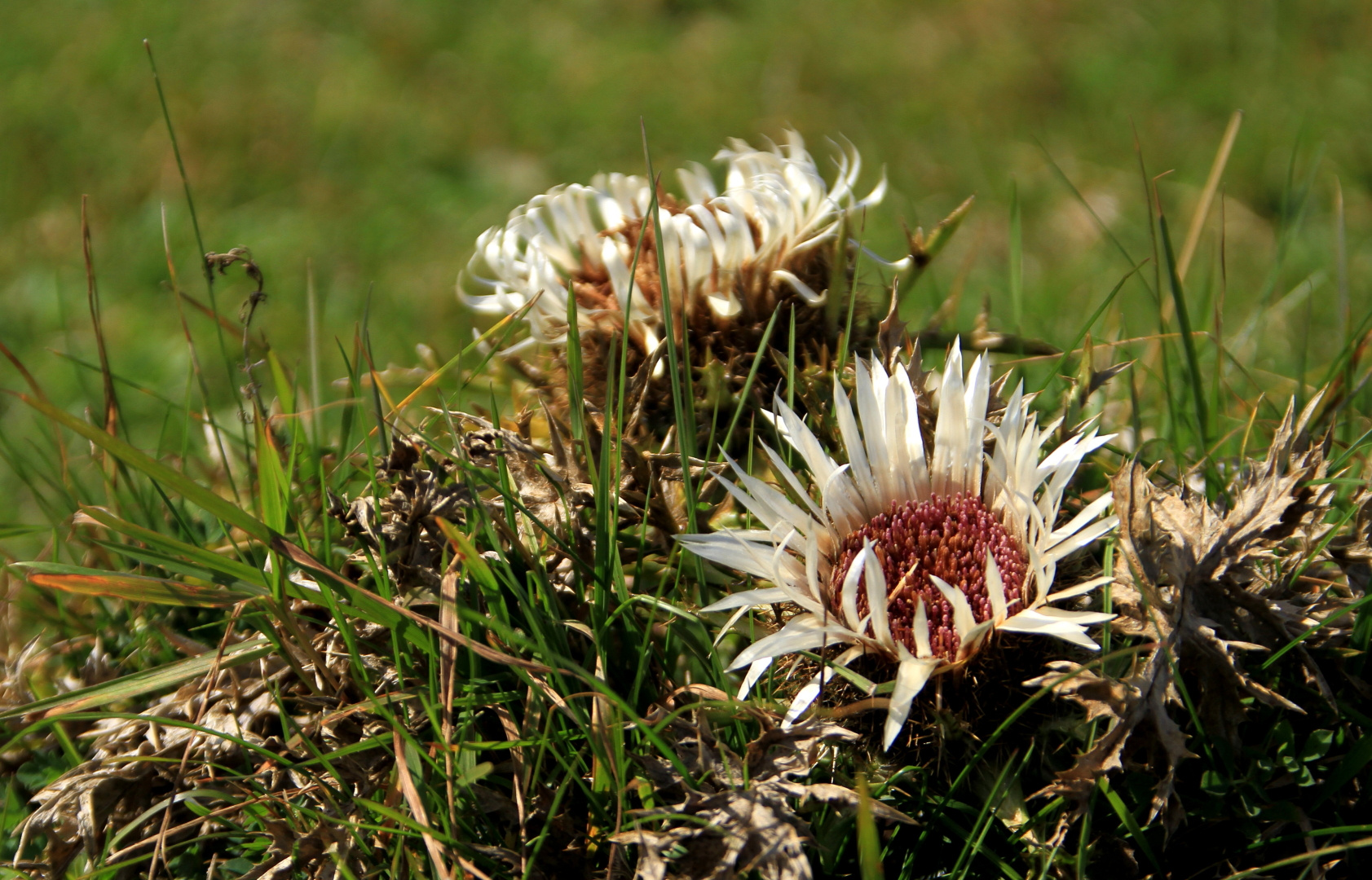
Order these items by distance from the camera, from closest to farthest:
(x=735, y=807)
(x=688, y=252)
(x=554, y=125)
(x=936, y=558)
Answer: (x=735, y=807) → (x=936, y=558) → (x=688, y=252) → (x=554, y=125)

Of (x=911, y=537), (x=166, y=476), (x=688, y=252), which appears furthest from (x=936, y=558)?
(x=166, y=476)

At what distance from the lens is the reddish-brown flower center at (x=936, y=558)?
117cm

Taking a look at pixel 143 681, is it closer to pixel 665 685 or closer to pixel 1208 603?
pixel 665 685

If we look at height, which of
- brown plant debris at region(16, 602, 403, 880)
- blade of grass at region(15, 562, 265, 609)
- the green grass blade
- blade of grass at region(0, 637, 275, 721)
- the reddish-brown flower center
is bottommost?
brown plant debris at region(16, 602, 403, 880)

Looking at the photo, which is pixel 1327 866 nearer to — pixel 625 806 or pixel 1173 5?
pixel 625 806

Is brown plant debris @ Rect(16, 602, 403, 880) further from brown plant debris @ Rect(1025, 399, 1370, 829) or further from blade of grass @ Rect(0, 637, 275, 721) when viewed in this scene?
brown plant debris @ Rect(1025, 399, 1370, 829)

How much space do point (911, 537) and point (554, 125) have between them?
4.02 metres

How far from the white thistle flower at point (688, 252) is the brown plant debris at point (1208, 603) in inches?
22.3

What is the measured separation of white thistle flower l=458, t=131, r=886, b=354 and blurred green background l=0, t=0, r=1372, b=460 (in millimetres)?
1979

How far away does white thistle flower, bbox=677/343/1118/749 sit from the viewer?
1.08m

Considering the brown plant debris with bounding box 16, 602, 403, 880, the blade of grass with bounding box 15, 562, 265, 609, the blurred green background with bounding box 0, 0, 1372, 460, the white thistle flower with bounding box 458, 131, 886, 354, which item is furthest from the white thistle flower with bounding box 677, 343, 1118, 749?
the blurred green background with bounding box 0, 0, 1372, 460

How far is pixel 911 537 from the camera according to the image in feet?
4.09

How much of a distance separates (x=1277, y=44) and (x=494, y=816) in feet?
15.7

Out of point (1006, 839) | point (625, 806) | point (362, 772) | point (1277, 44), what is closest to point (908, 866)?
point (1006, 839)
